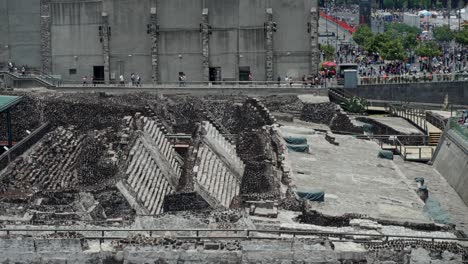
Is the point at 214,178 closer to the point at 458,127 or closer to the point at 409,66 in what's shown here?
the point at 458,127

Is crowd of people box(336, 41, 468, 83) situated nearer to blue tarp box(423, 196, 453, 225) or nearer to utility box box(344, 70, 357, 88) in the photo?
utility box box(344, 70, 357, 88)

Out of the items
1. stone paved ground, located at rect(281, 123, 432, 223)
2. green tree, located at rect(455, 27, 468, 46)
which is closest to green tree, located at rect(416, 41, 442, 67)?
green tree, located at rect(455, 27, 468, 46)

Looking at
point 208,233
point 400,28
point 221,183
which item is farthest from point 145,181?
point 400,28

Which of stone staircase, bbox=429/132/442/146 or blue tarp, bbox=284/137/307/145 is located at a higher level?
blue tarp, bbox=284/137/307/145

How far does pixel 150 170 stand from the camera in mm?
51906

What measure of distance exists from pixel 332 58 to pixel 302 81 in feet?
103

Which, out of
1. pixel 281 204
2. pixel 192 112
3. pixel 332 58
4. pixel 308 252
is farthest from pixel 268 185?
pixel 332 58

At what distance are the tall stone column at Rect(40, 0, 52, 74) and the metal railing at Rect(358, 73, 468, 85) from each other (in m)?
26.2

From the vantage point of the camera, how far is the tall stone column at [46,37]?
86438 mm

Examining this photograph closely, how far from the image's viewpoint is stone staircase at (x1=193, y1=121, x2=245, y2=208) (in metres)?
45.1

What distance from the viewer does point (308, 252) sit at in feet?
108

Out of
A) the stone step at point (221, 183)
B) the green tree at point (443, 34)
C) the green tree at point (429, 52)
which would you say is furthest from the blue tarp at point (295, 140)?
the green tree at point (443, 34)

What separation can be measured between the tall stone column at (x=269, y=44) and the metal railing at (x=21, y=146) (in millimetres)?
23793

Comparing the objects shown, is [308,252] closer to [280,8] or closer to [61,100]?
[61,100]
